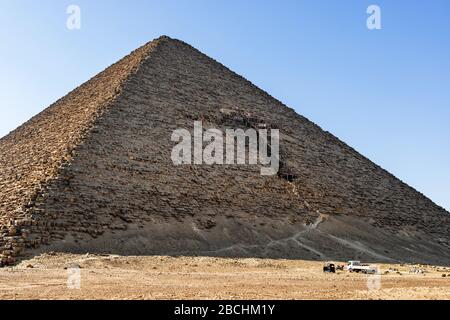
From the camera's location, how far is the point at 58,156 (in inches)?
893

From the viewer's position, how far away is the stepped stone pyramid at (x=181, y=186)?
19.4 m

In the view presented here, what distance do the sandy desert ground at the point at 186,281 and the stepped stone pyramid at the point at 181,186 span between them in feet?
5.72

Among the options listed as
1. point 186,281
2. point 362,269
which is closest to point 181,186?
point 362,269

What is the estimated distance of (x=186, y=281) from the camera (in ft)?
41.0

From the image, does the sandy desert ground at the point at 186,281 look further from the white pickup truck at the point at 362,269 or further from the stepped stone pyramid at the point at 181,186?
the stepped stone pyramid at the point at 181,186

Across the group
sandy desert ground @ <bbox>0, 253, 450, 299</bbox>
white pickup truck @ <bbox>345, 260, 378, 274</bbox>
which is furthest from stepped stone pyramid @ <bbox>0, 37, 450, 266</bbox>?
white pickup truck @ <bbox>345, 260, 378, 274</bbox>

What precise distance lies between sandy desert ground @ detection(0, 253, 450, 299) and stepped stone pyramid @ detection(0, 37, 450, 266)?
1745mm

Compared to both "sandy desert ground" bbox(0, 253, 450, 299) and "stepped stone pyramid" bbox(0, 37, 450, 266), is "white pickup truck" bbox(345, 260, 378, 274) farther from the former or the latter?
"stepped stone pyramid" bbox(0, 37, 450, 266)

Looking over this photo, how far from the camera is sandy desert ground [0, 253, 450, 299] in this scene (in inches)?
370

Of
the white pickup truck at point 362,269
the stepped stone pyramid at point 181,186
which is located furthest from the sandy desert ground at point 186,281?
the stepped stone pyramid at point 181,186

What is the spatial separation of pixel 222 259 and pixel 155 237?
2.75 meters

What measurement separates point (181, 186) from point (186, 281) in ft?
36.1

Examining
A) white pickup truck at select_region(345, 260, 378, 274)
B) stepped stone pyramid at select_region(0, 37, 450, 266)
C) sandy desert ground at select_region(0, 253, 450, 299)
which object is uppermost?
stepped stone pyramid at select_region(0, 37, 450, 266)

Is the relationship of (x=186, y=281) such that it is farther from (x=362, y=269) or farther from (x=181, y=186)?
(x=181, y=186)
